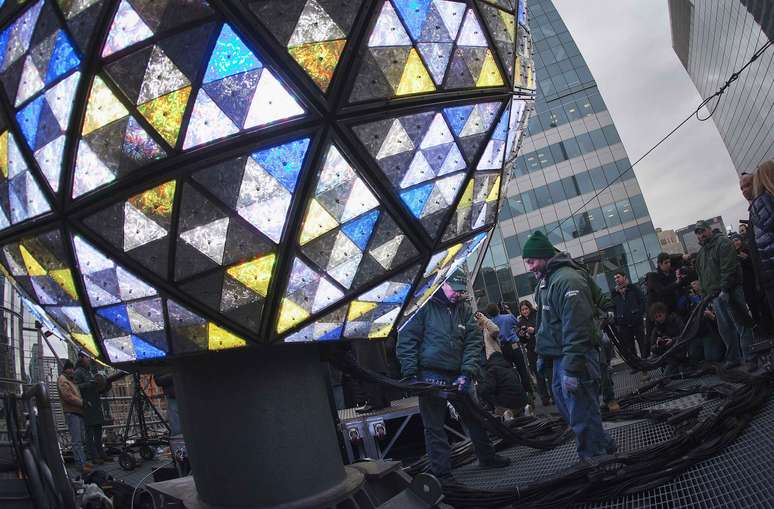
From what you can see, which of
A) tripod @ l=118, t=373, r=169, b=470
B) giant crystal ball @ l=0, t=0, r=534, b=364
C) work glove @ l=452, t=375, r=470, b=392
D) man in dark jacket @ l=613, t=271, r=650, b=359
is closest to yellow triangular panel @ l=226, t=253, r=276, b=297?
giant crystal ball @ l=0, t=0, r=534, b=364

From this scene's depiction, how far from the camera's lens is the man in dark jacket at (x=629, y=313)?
944cm

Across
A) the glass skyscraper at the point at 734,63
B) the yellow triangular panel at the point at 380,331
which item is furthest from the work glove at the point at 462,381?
the glass skyscraper at the point at 734,63

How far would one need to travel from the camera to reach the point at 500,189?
3.01 meters

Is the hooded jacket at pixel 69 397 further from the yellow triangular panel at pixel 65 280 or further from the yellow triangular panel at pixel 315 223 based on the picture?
the yellow triangular panel at pixel 315 223

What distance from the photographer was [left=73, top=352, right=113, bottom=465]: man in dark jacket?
25.8 ft

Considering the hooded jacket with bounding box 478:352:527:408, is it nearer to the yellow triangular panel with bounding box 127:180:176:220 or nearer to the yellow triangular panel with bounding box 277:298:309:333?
the yellow triangular panel with bounding box 277:298:309:333

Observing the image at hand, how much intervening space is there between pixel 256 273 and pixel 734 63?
6921cm

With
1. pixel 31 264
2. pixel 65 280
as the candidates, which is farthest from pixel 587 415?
pixel 31 264

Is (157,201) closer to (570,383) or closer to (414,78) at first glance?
(414,78)

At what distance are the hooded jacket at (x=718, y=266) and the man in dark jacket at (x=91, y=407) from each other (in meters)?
8.46

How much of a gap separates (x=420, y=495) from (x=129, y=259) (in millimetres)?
1623

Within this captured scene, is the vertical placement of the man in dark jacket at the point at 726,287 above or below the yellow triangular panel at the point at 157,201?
below

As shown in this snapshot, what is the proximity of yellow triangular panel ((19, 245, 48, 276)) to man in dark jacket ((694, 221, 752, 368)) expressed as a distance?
6771 millimetres

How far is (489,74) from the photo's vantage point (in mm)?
2326
